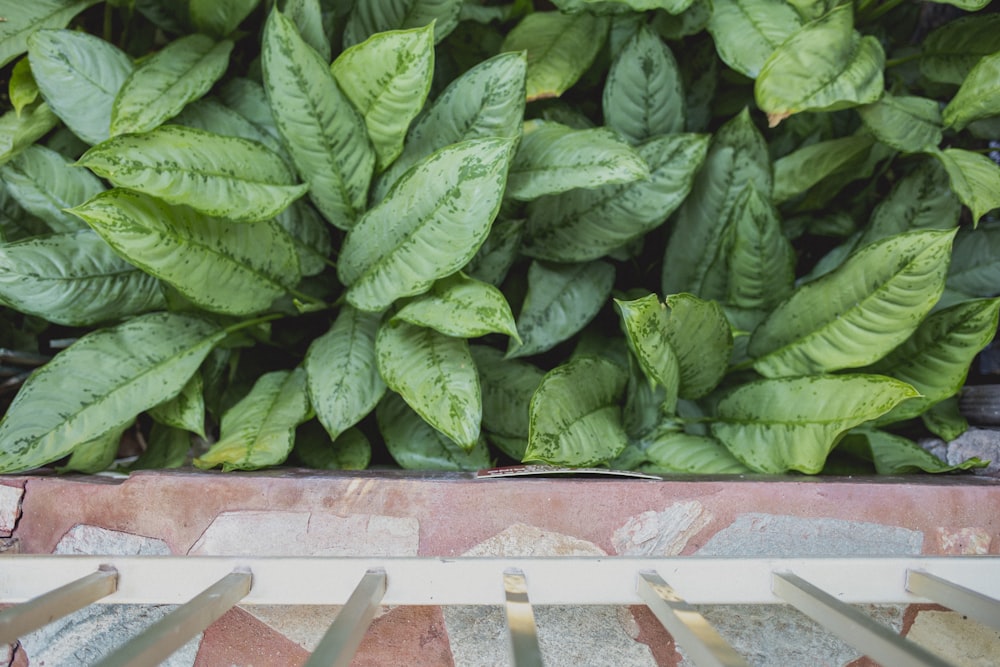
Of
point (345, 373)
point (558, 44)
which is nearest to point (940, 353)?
point (558, 44)

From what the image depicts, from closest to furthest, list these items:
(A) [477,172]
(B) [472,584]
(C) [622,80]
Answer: (B) [472,584] < (A) [477,172] < (C) [622,80]

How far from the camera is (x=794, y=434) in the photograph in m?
0.89

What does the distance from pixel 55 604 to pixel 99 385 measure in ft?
1.30

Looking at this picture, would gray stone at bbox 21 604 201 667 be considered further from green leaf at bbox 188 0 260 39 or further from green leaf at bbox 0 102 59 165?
green leaf at bbox 188 0 260 39

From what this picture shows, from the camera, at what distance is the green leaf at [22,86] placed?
971 millimetres

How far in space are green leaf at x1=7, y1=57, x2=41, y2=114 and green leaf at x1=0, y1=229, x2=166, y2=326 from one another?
0.70 ft

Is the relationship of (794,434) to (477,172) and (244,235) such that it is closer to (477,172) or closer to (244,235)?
(477,172)

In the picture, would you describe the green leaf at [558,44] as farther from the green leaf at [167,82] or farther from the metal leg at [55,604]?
the metal leg at [55,604]

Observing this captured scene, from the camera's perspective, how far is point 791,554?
0.80 metres

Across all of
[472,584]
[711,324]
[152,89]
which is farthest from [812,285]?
[152,89]

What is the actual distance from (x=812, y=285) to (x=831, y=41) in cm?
33

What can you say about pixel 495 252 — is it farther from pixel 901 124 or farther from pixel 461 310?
pixel 901 124

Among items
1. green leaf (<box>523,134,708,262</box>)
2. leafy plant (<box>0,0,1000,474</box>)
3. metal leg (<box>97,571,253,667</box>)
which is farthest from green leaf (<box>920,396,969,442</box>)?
metal leg (<box>97,571,253,667</box>)

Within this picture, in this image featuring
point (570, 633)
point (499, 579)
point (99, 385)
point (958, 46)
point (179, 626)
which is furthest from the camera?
point (958, 46)
